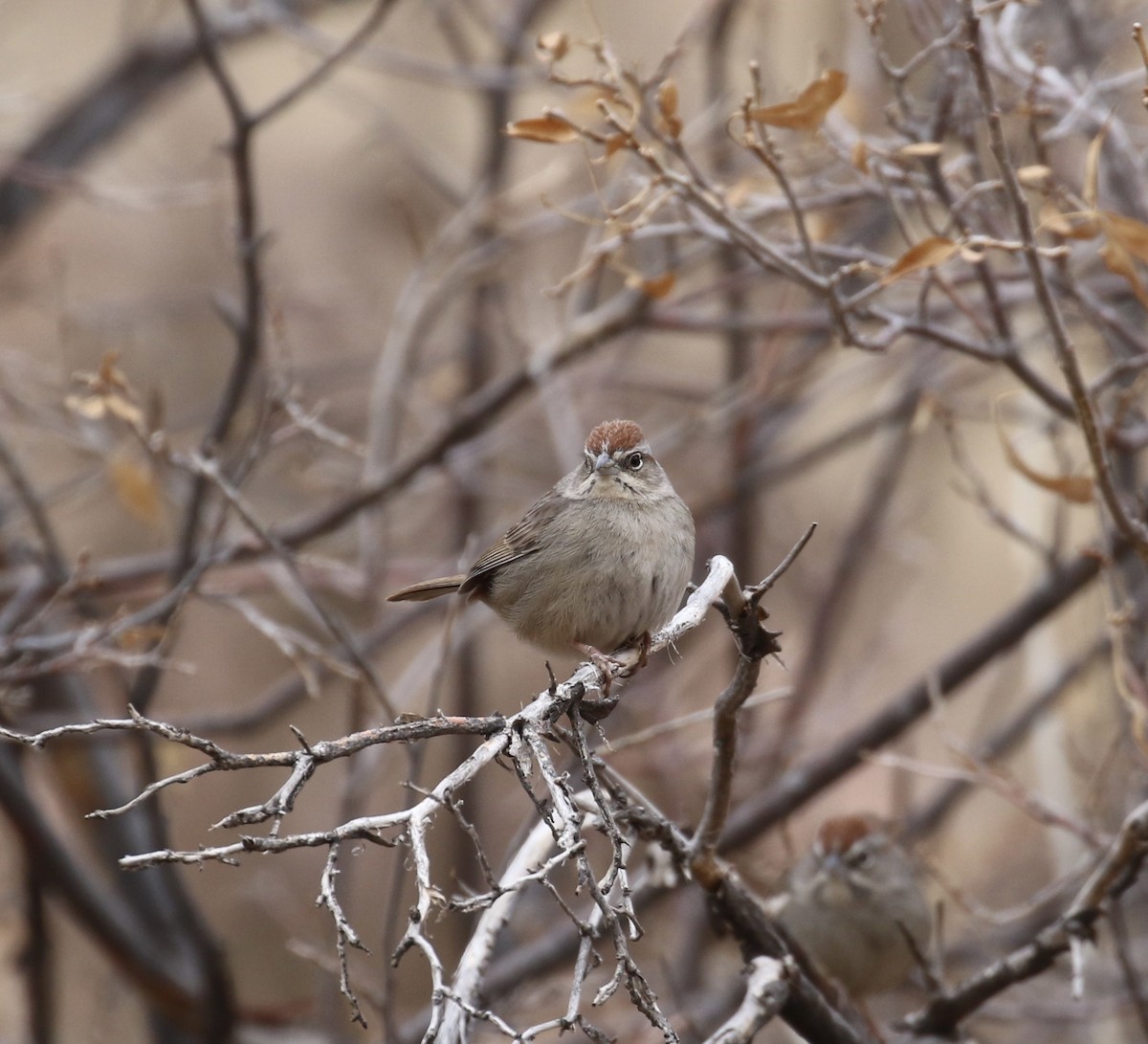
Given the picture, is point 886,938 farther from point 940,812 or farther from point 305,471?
point 305,471

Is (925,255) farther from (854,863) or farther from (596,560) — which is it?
(854,863)

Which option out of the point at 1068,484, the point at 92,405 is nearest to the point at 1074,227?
the point at 1068,484

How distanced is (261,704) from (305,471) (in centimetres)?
110

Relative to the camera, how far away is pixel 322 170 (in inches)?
425

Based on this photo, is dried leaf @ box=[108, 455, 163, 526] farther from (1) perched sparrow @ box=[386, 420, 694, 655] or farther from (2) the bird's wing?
(2) the bird's wing

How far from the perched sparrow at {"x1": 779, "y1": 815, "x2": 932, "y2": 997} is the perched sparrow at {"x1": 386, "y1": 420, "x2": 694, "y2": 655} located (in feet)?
6.10

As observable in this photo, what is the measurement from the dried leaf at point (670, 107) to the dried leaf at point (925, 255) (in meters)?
0.61

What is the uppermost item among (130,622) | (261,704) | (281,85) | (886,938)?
(281,85)

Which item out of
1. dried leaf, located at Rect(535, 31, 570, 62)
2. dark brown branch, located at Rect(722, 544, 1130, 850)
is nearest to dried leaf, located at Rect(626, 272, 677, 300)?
dried leaf, located at Rect(535, 31, 570, 62)

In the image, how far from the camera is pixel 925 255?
293 cm

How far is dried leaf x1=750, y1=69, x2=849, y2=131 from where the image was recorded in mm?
2971

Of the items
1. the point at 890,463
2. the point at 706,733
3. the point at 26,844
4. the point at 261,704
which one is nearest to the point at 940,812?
the point at 706,733

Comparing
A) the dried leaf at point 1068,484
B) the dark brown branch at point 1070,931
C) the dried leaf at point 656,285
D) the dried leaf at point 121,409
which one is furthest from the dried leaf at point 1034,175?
the dried leaf at point 121,409

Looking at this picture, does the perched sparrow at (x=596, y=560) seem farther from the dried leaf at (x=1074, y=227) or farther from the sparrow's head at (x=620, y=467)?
the dried leaf at (x=1074, y=227)
